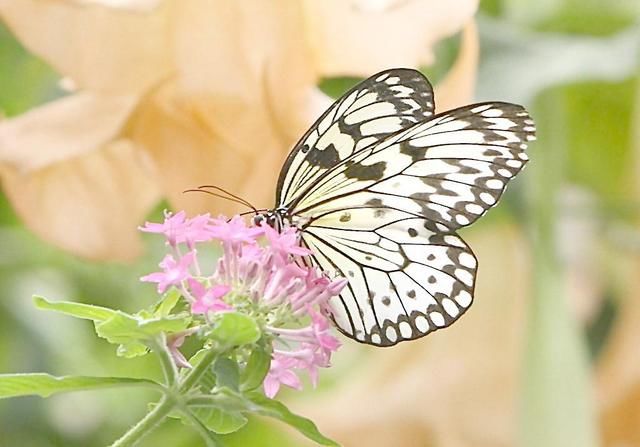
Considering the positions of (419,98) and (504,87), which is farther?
(504,87)

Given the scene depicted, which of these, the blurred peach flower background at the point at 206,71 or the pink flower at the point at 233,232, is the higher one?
the pink flower at the point at 233,232

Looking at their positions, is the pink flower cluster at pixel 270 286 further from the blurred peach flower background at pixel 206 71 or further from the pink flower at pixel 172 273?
the blurred peach flower background at pixel 206 71

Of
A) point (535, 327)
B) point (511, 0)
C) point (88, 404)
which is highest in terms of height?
point (511, 0)

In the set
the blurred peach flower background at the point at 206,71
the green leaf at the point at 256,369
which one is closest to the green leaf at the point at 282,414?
the green leaf at the point at 256,369

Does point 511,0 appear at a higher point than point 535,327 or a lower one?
higher

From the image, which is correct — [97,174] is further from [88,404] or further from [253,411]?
[88,404]

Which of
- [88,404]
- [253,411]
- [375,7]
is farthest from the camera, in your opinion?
[88,404]

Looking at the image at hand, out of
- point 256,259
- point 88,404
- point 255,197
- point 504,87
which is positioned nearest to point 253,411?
point 256,259

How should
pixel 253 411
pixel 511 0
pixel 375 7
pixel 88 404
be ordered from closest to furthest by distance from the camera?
pixel 253 411
pixel 375 7
pixel 511 0
pixel 88 404
